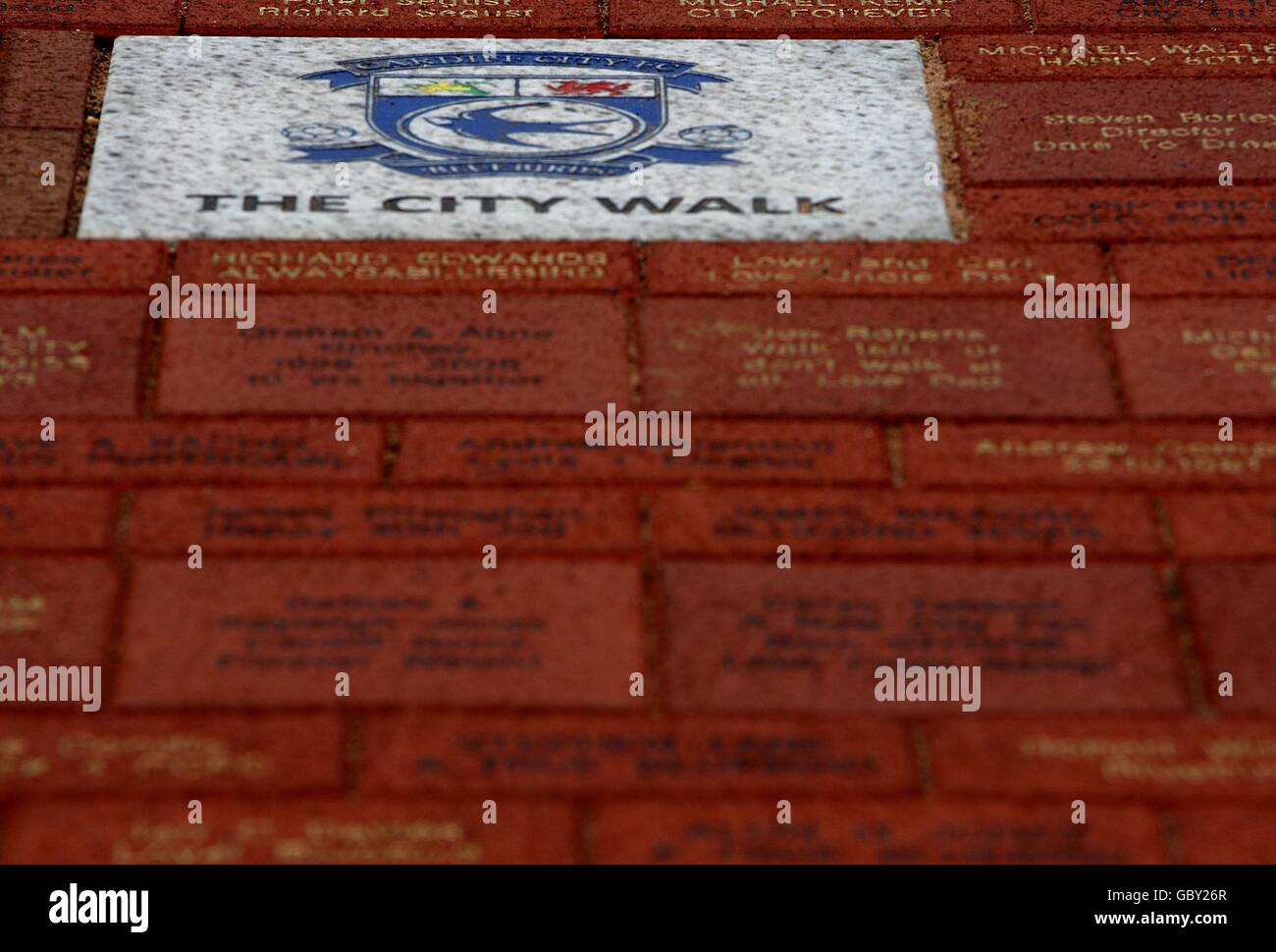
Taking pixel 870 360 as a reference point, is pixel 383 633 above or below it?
below

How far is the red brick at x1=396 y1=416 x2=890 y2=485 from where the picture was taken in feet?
8.50

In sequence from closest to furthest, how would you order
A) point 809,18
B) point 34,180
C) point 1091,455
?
point 1091,455, point 34,180, point 809,18

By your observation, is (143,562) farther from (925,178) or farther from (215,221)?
(925,178)

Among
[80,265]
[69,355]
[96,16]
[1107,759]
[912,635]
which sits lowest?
[1107,759]

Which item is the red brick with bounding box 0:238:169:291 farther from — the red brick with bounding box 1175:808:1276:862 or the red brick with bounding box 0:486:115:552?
the red brick with bounding box 1175:808:1276:862

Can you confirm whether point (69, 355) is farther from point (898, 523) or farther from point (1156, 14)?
point (1156, 14)

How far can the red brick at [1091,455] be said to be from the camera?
8.57 ft

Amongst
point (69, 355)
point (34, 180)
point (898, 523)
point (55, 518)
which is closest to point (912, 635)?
point (898, 523)

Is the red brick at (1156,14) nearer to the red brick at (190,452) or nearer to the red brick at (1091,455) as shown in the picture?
the red brick at (1091,455)

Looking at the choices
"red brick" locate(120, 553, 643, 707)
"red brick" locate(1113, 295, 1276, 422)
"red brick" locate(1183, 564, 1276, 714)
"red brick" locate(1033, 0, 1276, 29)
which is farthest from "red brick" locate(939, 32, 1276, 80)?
"red brick" locate(120, 553, 643, 707)

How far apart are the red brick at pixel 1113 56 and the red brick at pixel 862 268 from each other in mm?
568

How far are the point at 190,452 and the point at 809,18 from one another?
5.72 ft

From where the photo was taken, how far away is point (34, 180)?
117 inches
